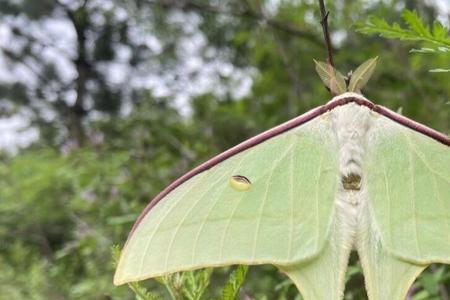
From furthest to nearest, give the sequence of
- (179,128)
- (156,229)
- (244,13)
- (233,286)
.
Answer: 1. (179,128)
2. (244,13)
3. (156,229)
4. (233,286)

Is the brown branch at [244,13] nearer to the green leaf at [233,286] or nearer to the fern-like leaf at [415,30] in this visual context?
the fern-like leaf at [415,30]

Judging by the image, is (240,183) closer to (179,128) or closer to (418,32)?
(418,32)

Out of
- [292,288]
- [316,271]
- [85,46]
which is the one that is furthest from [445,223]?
[85,46]

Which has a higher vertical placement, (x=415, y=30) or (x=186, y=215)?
(x=415, y=30)

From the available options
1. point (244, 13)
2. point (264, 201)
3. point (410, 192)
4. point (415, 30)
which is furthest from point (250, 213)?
point (244, 13)

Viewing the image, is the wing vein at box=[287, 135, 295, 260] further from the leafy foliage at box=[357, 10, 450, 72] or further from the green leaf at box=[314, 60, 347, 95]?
the leafy foliage at box=[357, 10, 450, 72]

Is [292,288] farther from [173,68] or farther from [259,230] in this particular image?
[173,68]
